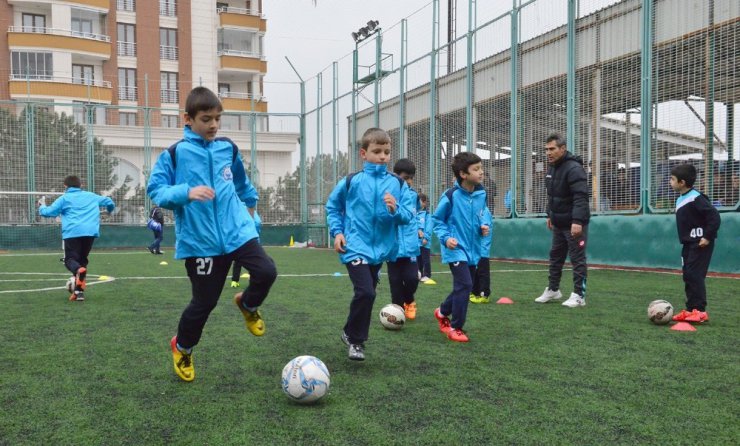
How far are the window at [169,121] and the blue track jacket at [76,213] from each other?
18.4 metres

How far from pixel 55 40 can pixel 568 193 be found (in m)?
34.6

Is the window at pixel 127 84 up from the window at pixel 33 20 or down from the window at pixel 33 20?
down

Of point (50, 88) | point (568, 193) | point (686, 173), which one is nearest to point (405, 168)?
point (568, 193)

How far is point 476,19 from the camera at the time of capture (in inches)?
662

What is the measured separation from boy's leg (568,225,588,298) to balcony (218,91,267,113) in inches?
1336

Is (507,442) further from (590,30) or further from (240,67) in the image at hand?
(240,67)

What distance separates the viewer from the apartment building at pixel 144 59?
26562 millimetres

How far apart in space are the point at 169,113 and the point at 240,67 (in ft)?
46.5

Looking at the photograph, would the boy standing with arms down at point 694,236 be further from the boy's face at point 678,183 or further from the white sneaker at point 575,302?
the white sneaker at point 575,302

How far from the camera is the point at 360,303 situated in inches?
182

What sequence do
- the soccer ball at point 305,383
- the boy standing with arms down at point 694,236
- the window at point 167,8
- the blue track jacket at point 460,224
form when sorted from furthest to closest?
the window at point 167,8
the boy standing with arms down at point 694,236
the blue track jacket at point 460,224
the soccer ball at point 305,383

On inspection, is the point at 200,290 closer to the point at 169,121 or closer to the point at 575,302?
the point at 575,302

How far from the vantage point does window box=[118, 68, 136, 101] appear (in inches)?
1454

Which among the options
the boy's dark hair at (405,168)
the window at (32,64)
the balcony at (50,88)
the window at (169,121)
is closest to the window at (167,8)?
the window at (32,64)
